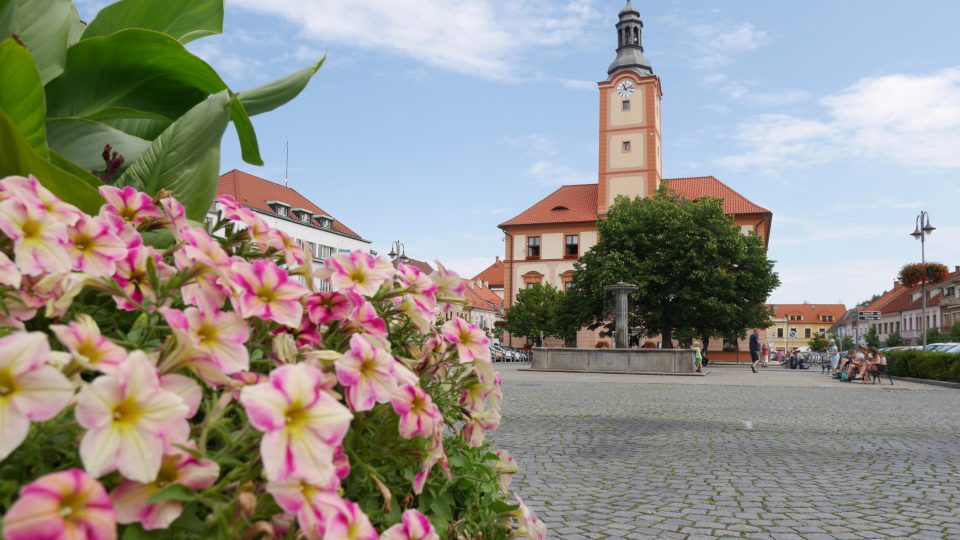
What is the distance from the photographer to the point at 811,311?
145m

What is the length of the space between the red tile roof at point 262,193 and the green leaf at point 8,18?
50525mm

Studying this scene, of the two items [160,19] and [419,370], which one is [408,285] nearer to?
[419,370]

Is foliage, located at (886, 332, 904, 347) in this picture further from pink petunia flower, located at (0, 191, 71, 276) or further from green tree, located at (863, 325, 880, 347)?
pink petunia flower, located at (0, 191, 71, 276)

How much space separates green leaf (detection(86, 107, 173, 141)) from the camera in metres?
1.52

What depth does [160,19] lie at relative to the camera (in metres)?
1.64

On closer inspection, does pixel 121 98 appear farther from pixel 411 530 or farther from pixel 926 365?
pixel 926 365

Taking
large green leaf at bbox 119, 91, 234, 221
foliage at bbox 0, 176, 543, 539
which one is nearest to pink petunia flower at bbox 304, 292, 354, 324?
foliage at bbox 0, 176, 543, 539

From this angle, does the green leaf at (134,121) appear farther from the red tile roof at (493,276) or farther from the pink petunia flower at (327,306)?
the red tile roof at (493,276)

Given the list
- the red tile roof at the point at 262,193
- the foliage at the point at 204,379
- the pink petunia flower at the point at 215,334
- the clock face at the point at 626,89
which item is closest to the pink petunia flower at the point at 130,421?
the foliage at the point at 204,379

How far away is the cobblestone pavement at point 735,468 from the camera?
16.6 feet

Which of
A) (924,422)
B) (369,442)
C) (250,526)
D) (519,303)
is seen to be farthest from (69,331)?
(519,303)

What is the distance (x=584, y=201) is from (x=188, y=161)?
5892 centimetres

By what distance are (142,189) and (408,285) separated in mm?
519

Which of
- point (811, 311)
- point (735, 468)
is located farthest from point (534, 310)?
point (811, 311)
